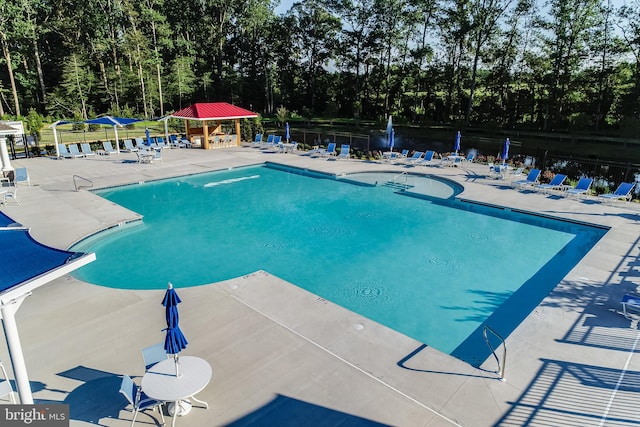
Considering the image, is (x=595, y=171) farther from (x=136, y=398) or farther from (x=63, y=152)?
(x=63, y=152)

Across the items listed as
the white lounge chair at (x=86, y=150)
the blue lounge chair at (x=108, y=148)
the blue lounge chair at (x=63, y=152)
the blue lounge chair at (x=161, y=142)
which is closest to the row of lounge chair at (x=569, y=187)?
the blue lounge chair at (x=161, y=142)

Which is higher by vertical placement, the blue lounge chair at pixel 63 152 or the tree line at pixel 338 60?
the tree line at pixel 338 60

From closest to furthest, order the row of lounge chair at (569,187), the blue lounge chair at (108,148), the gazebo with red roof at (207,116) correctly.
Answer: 1. the row of lounge chair at (569,187)
2. the blue lounge chair at (108,148)
3. the gazebo with red roof at (207,116)

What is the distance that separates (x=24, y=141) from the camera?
20.5m

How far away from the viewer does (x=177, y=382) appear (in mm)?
4605

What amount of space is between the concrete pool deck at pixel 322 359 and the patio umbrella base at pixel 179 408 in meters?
0.07

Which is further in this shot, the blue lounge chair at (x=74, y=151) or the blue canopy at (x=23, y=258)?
the blue lounge chair at (x=74, y=151)

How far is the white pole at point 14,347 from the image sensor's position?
3654mm

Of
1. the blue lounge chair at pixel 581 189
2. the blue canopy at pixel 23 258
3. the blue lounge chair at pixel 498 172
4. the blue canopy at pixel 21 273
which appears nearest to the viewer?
the blue canopy at pixel 21 273

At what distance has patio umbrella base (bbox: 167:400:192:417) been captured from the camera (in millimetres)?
4688

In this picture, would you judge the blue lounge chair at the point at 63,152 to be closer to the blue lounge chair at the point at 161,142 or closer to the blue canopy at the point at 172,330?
the blue lounge chair at the point at 161,142

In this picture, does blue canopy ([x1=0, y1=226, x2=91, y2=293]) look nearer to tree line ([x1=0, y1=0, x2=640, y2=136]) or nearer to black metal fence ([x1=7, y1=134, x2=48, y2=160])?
black metal fence ([x1=7, y1=134, x2=48, y2=160])

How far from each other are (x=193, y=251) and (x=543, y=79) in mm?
35687

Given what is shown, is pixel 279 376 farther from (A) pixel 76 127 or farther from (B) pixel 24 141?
(A) pixel 76 127
